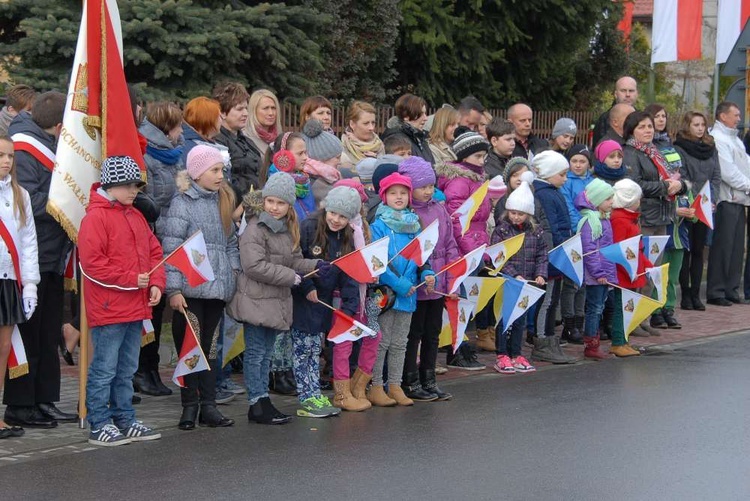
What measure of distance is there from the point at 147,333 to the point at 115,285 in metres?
1.26

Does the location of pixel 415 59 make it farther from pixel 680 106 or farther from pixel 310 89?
pixel 680 106

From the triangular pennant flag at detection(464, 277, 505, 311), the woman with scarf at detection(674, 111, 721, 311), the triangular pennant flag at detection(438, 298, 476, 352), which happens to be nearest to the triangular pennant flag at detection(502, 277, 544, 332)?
the triangular pennant flag at detection(464, 277, 505, 311)

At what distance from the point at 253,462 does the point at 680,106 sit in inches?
1559

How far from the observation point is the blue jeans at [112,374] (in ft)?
25.2

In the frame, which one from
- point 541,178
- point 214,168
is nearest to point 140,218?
point 214,168

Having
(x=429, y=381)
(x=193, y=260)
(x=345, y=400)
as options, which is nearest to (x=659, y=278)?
(x=429, y=381)

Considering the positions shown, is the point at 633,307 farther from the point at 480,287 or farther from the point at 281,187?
the point at 281,187

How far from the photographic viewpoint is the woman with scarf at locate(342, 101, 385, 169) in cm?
1060

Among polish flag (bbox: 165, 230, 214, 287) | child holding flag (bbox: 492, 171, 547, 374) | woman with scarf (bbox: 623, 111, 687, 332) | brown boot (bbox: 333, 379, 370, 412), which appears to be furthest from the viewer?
woman with scarf (bbox: 623, 111, 687, 332)

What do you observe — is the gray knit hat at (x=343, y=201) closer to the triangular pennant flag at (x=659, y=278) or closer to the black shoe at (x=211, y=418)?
the black shoe at (x=211, y=418)

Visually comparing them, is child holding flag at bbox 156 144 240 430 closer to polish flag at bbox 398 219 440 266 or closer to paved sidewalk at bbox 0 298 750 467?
paved sidewalk at bbox 0 298 750 467

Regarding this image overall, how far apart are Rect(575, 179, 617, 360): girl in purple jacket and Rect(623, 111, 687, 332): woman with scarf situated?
1.48 m

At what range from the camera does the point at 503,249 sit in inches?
411

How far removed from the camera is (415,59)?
1884 centimetres
